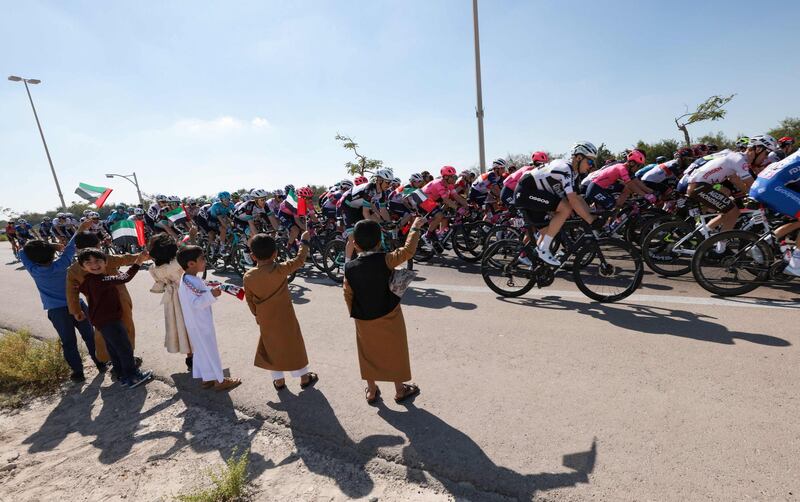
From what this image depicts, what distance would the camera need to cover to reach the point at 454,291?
22.0 feet

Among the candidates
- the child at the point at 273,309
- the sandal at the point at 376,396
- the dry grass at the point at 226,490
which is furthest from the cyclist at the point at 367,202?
the dry grass at the point at 226,490

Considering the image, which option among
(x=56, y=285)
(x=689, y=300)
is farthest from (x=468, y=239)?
(x=56, y=285)

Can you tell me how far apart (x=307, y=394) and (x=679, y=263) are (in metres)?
6.06

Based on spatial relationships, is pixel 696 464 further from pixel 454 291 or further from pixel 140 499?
pixel 454 291

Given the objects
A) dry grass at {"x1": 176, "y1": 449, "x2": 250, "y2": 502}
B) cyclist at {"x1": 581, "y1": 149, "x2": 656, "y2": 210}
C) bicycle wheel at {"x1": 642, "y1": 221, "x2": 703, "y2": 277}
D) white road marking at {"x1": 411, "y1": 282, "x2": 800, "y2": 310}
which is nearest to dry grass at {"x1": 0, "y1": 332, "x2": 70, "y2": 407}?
dry grass at {"x1": 176, "y1": 449, "x2": 250, "y2": 502}

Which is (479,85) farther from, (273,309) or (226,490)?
(226,490)

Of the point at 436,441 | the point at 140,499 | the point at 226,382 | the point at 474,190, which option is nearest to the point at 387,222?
the point at 474,190

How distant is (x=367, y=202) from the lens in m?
7.31

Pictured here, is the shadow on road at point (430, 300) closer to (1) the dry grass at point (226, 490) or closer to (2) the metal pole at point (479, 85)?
(1) the dry grass at point (226, 490)

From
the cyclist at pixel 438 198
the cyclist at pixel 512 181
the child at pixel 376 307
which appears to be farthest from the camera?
the cyclist at pixel 438 198

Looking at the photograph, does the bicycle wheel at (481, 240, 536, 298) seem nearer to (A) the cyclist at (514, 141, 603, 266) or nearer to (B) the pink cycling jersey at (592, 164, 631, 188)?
(A) the cyclist at (514, 141, 603, 266)

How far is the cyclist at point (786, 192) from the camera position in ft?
15.2

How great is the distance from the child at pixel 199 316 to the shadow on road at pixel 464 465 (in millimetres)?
1940

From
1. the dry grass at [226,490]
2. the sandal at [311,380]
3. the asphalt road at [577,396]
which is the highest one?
the dry grass at [226,490]
